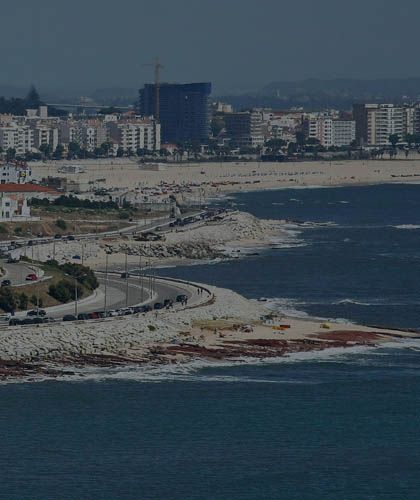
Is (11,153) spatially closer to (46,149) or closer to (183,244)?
(46,149)

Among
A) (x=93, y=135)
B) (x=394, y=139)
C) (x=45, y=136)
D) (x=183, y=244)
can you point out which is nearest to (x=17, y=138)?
(x=45, y=136)

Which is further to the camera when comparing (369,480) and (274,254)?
(274,254)

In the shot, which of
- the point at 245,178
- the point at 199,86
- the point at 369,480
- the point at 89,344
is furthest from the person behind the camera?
the point at 199,86

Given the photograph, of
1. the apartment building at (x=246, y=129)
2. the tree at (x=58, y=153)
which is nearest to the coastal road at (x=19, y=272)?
the tree at (x=58, y=153)

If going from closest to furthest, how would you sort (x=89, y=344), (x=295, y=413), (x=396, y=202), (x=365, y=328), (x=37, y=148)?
1. (x=295, y=413)
2. (x=89, y=344)
3. (x=365, y=328)
4. (x=396, y=202)
5. (x=37, y=148)

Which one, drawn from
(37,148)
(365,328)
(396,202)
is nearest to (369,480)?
(365,328)

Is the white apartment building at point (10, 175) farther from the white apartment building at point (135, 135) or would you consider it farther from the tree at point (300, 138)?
the tree at point (300, 138)

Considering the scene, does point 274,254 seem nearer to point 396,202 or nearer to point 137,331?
point 137,331
